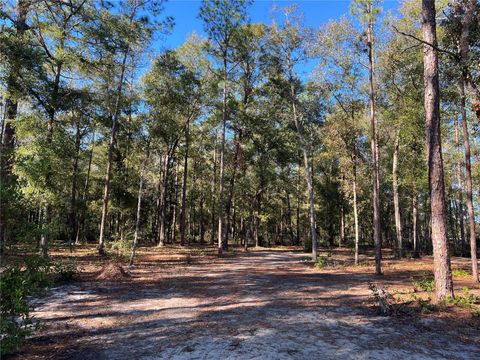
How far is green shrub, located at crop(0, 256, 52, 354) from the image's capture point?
4383 mm

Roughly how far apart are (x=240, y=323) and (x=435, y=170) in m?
6.41

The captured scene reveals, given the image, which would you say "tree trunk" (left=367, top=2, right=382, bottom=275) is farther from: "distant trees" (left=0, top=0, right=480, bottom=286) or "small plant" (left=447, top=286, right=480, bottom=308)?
"small plant" (left=447, top=286, right=480, bottom=308)

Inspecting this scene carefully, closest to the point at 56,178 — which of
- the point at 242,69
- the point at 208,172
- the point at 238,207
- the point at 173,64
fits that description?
the point at 173,64

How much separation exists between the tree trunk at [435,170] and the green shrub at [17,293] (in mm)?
8993

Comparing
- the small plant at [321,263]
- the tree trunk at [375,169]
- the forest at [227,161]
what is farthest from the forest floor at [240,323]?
the small plant at [321,263]

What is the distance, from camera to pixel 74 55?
48.9 feet

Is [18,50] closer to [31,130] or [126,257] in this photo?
[31,130]

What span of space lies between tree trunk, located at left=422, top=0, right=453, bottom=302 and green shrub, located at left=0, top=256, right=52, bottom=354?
29.5 feet

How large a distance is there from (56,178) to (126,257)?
5576 mm

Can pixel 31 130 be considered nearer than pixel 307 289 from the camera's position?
No

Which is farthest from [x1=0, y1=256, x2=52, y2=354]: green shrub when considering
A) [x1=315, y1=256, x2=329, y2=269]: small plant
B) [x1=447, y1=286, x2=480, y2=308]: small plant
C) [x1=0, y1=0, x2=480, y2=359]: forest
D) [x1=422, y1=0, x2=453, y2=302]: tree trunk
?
[x1=315, y1=256, x2=329, y2=269]: small plant

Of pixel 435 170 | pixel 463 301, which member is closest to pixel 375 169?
pixel 435 170

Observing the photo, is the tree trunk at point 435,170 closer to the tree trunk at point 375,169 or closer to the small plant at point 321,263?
the tree trunk at point 375,169

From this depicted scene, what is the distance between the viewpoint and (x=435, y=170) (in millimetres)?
9008
